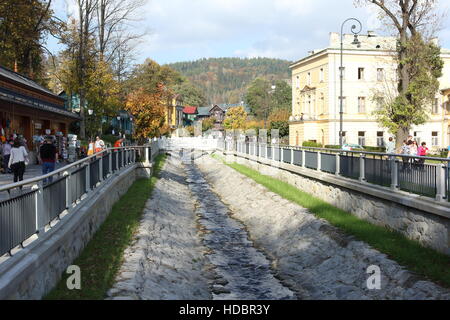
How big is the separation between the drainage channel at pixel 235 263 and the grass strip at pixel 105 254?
232 cm

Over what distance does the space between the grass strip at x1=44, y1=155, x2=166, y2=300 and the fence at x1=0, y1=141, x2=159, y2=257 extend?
3.38 feet

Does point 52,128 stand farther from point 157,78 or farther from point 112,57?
point 157,78

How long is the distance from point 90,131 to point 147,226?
30167 millimetres

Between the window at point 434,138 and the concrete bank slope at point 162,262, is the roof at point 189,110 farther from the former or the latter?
the concrete bank slope at point 162,262

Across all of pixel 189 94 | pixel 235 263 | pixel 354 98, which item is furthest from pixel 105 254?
pixel 189 94

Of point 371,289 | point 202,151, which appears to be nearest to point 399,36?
point 371,289

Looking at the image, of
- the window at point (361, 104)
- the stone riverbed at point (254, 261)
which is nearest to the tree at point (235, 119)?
the window at point (361, 104)

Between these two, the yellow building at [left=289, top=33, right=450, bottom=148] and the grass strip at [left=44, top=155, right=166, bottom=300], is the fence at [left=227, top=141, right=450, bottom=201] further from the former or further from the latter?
the yellow building at [left=289, top=33, right=450, bottom=148]

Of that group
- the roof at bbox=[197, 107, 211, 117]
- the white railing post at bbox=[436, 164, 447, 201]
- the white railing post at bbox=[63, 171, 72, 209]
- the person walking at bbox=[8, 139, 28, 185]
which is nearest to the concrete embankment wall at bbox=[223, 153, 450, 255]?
the white railing post at bbox=[436, 164, 447, 201]

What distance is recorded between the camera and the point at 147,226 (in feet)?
47.7

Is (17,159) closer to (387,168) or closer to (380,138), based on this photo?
(387,168)

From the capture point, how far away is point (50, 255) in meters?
7.44

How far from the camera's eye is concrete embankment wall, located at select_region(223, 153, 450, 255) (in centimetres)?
989
